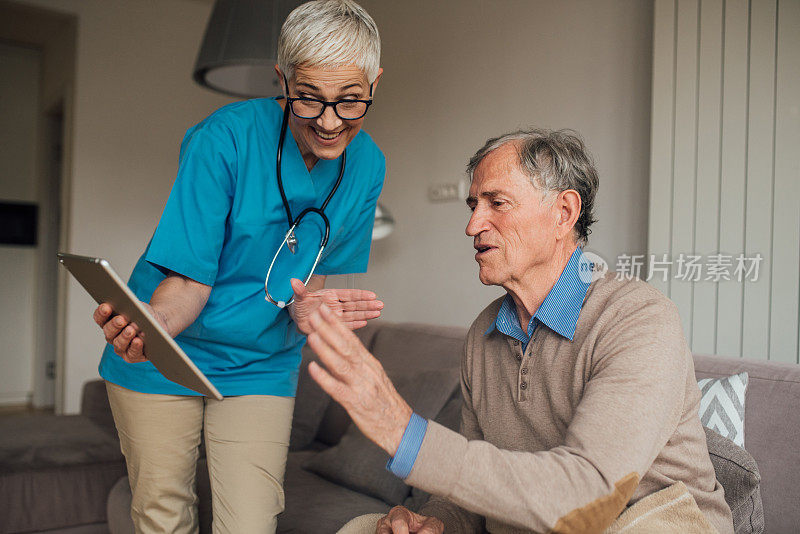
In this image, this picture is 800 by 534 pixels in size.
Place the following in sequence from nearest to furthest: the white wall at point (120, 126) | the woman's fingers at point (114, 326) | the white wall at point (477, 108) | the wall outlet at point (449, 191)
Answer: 1. the woman's fingers at point (114, 326)
2. the white wall at point (477, 108)
3. the wall outlet at point (449, 191)
4. the white wall at point (120, 126)

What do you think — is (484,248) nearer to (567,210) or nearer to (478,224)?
(478,224)

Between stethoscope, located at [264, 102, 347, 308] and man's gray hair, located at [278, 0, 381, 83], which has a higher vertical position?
man's gray hair, located at [278, 0, 381, 83]

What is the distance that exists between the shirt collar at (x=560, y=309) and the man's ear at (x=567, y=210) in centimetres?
6

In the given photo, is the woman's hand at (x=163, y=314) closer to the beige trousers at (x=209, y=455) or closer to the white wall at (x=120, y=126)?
the beige trousers at (x=209, y=455)

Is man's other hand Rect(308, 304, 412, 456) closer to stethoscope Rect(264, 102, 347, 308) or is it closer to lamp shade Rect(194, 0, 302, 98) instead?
stethoscope Rect(264, 102, 347, 308)

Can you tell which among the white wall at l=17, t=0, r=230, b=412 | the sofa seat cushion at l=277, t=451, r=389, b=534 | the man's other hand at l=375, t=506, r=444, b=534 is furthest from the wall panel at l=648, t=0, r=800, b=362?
the white wall at l=17, t=0, r=230, b=412

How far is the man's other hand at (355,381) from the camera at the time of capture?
2.40 ft

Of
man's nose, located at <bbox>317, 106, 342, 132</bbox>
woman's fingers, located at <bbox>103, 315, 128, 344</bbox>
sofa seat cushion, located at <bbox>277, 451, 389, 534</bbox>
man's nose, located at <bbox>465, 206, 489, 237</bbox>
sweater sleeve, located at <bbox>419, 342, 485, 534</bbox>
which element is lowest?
sofa seat cushion, located at <bbox>277, 451, 389, 534</bbox>

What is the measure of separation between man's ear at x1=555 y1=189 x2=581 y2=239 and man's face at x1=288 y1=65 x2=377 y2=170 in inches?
15.1

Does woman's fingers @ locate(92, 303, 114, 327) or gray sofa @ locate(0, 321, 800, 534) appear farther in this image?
gray sofa @ locate(0, 321, 800, 534)

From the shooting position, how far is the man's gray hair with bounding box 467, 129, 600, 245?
1.19m

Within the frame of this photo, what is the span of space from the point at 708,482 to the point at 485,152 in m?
0.68

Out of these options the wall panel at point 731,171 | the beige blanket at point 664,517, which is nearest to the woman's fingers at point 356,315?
the beige blanket at point 664,517

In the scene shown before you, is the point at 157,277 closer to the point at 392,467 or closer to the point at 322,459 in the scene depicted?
the point at 392,467
